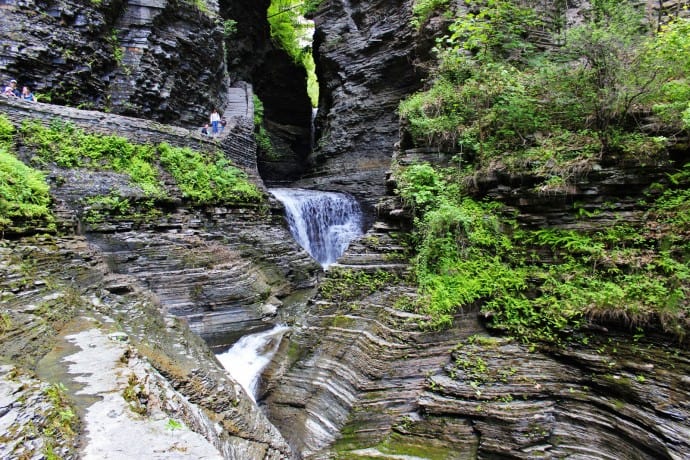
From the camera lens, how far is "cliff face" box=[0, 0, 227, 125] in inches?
460

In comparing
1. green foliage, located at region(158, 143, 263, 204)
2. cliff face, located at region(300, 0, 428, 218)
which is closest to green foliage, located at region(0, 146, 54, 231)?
green foliage, located at region(158, 143, 263, 204)

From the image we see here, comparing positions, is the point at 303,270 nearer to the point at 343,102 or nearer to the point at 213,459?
the point at 213,459

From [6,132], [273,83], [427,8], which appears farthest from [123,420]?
[273,83]

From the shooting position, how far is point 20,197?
7012mm

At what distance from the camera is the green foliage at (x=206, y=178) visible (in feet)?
36.8

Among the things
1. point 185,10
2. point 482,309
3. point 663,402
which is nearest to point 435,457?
point 482,309

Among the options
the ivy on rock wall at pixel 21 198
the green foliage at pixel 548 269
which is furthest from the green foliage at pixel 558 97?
the ivy on rock wall at pixel 21 198

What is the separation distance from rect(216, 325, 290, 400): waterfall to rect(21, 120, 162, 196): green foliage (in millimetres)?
4932

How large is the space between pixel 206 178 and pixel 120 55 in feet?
23.5

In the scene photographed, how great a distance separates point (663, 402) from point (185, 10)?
789 inches

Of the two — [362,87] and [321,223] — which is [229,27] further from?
[321,223]

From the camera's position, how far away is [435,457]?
177 inches

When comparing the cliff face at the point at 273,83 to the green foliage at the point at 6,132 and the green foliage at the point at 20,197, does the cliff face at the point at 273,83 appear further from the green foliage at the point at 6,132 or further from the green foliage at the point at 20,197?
the green foliage at the point at 20,197

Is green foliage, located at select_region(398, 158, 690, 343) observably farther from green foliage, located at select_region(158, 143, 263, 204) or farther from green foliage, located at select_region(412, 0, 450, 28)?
green foliage, located at select_region(412, 0, 450, 28)
